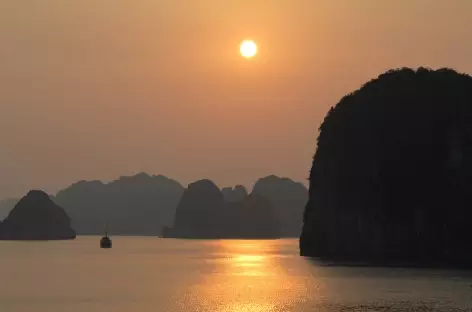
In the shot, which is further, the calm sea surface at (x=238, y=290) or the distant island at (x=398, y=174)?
the distant island at (x=398, y=174)

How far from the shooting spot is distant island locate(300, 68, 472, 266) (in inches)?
6299

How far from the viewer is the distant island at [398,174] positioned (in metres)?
160

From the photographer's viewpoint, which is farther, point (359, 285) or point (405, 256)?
point (405, 256)

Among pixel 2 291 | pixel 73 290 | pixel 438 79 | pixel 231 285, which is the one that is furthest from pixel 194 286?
pixel 438 79

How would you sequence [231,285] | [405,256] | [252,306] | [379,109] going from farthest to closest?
[379,109] < [405,256] < [231,285] < [252,306]

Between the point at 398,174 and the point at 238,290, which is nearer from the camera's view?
the point at 238,290

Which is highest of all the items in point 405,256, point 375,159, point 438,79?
point 438,79

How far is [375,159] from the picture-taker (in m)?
170

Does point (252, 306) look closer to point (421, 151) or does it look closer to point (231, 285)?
point (231, 285)

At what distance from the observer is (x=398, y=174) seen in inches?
6457

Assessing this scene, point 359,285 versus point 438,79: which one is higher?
point 438,79

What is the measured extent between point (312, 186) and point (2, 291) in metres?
95.7

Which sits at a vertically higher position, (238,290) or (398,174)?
(398,174)

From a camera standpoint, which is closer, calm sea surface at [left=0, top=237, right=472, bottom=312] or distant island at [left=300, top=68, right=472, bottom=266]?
calm sea surface at [left=0, top=237, right=472, bottom=312]
